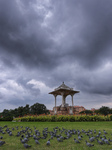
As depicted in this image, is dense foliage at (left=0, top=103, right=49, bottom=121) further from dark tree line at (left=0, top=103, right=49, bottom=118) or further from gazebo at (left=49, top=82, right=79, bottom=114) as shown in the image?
gazebo at (left=49, top=82, right=79, bottom=114)

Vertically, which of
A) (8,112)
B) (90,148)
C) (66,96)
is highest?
(66,96)

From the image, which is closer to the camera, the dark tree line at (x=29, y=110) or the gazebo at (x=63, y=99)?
the gazebo at (x=63, y=99)

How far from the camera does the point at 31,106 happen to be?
26.8 meters

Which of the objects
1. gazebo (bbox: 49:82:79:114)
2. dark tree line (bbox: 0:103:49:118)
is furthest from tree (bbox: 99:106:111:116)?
dark tree line (bbox: 0:103:49:118)

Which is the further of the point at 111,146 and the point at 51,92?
the point at 51,92

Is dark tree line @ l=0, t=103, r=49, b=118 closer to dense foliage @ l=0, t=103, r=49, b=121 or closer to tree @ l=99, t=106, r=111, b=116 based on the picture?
dense foliage @ l=0, t=103, r=49, b=121

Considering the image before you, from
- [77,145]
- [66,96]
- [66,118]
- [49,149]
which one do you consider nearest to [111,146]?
[77,145]

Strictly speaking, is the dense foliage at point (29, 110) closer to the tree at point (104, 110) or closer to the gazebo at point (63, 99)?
the gazebo at point (63, 99)

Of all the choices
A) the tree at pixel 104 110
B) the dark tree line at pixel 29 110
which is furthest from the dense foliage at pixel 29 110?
the tree at pixel 104 110

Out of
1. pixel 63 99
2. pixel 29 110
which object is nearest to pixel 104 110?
pixel 63 99

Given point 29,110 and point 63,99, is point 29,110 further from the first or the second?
point 63,99

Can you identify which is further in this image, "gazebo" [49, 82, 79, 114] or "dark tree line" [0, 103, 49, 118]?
"dark tree line" [0, 103, 49, 118]

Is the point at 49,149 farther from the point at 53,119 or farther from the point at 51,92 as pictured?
the point at 51,92

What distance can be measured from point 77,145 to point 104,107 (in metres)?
24.6
